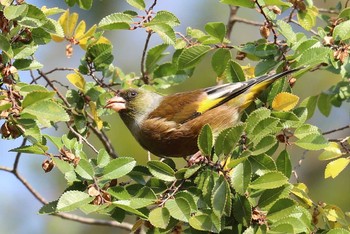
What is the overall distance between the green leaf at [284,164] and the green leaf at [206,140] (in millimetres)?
488

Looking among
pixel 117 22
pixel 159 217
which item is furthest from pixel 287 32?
pixel 159 217

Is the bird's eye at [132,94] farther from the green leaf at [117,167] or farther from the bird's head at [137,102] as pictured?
the green leaf at [117,167]

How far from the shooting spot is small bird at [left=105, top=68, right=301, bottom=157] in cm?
426

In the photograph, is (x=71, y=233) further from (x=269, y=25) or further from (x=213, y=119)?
(x=269, y=25)

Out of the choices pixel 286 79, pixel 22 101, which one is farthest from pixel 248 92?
pixel 22 101

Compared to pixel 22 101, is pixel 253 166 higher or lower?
lower

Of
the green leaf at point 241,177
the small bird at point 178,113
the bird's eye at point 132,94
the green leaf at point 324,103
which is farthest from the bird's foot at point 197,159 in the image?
the green leaf at point 324,103

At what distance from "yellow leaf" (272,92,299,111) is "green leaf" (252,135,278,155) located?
473 millimetres

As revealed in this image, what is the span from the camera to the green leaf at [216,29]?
381 cm

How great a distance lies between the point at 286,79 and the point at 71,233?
5.35 meters

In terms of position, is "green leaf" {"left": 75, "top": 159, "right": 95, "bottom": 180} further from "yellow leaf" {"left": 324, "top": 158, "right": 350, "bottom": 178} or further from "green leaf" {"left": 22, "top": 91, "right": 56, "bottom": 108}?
"yellow leaf" {"left": 324, "top": 158, "right": 350, "bottom": 178}

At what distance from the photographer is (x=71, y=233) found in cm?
852

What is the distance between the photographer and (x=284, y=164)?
11.4 feet

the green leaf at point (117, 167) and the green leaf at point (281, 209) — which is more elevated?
the green leaf at point (117, 167)
